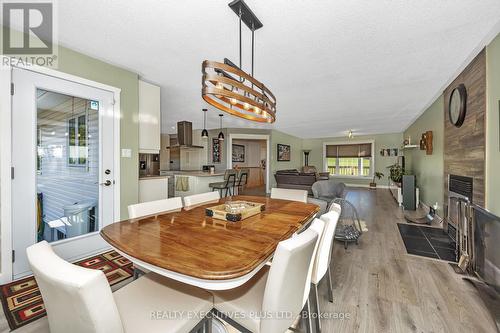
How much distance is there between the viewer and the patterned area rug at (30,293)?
4.98 feet

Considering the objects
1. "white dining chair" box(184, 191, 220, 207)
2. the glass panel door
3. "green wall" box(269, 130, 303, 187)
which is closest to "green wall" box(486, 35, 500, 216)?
"white dining chair" box(184, 191, 220, 207)

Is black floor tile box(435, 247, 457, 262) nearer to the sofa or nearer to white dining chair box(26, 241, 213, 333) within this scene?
white dining chair box(26, 241, 213, 333)

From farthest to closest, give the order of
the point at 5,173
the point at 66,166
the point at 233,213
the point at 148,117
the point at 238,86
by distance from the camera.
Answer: the point at 148,117, the point at 66,166, the point at 5,173, the point at 233,213, the point at 238,86

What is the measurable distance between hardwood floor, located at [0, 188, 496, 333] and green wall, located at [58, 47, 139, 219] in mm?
1523

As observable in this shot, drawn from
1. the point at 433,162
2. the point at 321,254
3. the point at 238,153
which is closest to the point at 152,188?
the point at 321,254

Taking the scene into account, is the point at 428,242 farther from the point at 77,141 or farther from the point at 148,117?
the point at 77,141

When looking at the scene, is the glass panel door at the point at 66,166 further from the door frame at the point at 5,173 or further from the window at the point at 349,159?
the window at the point at 349,159

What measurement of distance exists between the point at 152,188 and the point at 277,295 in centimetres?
283

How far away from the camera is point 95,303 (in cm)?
67

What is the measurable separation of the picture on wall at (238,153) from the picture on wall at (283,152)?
171 cm

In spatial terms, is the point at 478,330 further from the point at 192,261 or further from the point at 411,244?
the point at 192,261

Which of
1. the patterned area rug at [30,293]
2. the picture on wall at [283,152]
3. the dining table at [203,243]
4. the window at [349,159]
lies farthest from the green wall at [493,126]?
the window at [349,159]

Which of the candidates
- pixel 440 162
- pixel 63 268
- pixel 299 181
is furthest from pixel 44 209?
pixel 440 162

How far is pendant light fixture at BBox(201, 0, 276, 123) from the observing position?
52.1 inches
